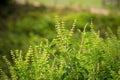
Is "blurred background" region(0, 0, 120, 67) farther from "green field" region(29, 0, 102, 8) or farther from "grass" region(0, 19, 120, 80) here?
"grass" region(0, 19, 120, 80)

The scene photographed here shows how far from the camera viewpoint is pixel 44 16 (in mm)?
11898

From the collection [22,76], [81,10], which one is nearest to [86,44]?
[22,76]

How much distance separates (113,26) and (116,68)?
7424 mm

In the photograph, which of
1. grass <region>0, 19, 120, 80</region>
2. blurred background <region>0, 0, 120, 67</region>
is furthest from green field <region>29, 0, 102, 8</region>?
grass <region>0, 19, 120, 80</region>

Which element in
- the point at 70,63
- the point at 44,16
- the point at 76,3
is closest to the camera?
the point at 70,63

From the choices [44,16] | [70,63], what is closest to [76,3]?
[44,16]

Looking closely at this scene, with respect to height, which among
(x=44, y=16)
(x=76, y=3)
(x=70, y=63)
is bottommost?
(x=70, y=63)

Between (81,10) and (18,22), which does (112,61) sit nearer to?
(18,22)

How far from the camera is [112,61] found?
125 inches

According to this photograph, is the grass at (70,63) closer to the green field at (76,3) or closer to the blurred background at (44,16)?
the blurred background at (44,16)

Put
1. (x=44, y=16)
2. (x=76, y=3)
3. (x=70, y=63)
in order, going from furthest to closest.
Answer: (x=76, y=3) → (x=44, y=16) → (x=70, y=63)

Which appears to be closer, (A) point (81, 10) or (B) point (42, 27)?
(B) point (42, 27)

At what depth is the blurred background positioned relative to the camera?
9.75 m

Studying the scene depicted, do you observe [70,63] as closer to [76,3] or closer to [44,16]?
[44,16]
